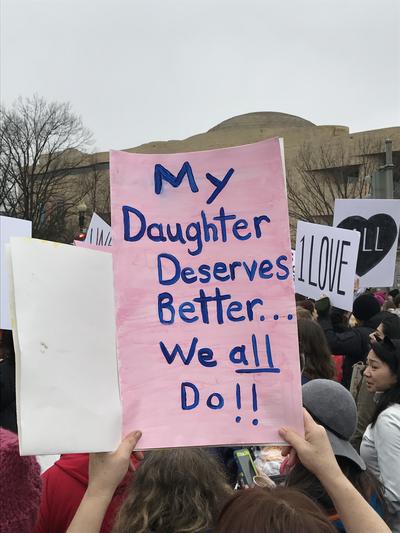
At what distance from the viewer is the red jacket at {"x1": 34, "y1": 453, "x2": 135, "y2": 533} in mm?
2088

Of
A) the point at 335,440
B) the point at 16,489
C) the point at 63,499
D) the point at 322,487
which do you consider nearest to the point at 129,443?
the point at 16,489

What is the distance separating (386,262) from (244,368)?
5.52 metres

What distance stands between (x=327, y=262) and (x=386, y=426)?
329 cm

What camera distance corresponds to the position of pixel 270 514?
1.27 meters

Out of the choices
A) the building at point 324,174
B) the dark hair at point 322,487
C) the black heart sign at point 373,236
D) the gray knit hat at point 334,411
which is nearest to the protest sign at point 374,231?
the black heart sign at point 373,236

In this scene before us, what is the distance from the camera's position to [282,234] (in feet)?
5.63

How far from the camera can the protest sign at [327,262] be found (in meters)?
5.73

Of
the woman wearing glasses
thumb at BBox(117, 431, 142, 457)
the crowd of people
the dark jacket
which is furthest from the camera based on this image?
the dark jacket

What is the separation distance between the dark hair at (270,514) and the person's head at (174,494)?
1.43 feet

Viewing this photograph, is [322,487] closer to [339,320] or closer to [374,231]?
[339,320]

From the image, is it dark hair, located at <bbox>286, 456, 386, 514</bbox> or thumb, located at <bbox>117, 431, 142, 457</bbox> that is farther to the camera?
dark hair, located at <bbox>286, 456, 386, 514</bbox>

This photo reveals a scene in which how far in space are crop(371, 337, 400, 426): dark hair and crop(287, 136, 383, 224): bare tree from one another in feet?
90.3

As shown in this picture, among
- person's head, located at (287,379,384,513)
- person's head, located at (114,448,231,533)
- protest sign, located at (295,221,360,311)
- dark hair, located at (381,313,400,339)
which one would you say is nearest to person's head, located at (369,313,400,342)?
dark hair, located at (381,313,400,339)

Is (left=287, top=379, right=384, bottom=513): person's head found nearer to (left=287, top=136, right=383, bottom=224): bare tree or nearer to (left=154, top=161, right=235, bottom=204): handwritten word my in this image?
(left=154, top=161, right=235, bottom=204): handwritten word my
